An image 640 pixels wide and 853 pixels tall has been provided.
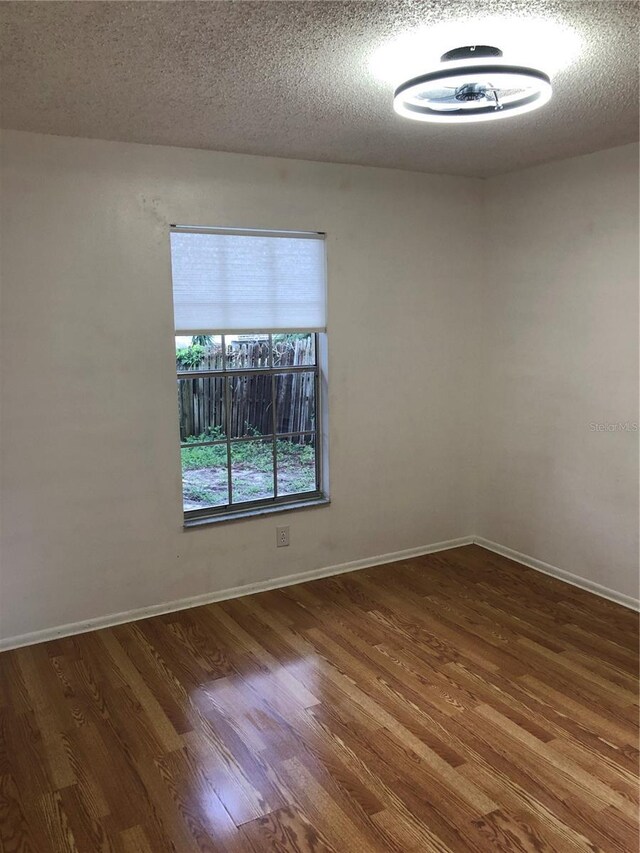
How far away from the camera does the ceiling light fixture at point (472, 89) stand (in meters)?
2.20

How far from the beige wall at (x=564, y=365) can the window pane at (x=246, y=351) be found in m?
1.61

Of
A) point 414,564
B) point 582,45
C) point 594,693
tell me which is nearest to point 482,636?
point 594,693

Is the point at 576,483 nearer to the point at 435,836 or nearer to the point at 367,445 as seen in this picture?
the point at 367,445

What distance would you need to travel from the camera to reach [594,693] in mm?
2936

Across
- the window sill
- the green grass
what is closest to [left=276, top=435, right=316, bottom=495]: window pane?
the green grass

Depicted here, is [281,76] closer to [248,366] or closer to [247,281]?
[247,281]

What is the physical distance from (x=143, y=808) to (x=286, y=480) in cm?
221

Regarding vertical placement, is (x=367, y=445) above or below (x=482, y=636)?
above

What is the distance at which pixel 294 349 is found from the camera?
13.6 feet

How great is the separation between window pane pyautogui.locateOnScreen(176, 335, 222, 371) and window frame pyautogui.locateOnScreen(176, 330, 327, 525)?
0.02m

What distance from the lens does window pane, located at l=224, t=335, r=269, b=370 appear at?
155 inches

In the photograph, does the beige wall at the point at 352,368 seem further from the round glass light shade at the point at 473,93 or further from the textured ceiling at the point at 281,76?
the round glass light shade at the point at 473,93

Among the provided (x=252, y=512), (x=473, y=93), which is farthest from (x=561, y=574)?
(x=473, y=93)

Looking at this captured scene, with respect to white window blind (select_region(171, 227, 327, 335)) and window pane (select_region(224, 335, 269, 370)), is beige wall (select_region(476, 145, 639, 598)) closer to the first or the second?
white window blind (select_region(171, 227, 327, 335))
